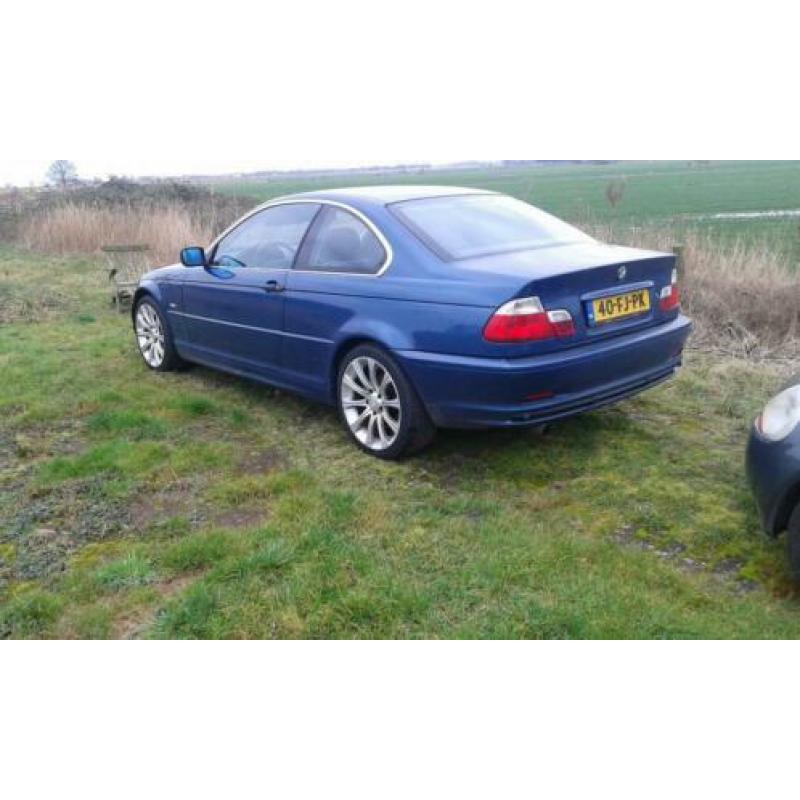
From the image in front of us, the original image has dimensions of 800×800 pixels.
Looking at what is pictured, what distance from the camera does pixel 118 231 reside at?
17.0 metres

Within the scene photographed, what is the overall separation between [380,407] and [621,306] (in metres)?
1.50

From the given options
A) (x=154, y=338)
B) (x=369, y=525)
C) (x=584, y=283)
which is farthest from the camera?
(x=154, y=338)

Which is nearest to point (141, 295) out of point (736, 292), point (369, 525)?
point (369, 525)

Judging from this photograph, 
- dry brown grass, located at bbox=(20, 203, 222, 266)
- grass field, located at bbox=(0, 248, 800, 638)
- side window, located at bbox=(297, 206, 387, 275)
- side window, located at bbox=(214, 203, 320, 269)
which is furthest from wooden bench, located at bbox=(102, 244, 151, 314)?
side window, located at bbox=(297, 206, 387, 275)

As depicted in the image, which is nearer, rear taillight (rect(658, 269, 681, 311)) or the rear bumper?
the rear bumper

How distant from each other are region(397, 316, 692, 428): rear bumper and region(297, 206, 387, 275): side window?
0.72 m

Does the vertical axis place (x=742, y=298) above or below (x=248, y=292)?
below

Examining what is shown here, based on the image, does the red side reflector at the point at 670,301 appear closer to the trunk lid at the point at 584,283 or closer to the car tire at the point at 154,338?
the trunk lid at the point at 584,283

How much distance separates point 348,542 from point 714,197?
4205 centimetres

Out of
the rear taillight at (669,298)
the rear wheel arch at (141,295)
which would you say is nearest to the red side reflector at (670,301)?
the rear taillight at (669,298)

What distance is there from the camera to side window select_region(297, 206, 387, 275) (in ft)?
16.1

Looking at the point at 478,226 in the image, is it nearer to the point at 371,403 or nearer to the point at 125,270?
the point at 371,403

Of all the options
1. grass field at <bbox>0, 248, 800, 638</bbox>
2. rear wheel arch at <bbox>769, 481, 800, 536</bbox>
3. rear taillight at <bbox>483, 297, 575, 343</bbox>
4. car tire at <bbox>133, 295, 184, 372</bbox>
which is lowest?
grass field at <bbox>0, 248, 800, 638</bbox>

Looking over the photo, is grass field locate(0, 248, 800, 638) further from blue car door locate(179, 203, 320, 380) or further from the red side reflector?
the red side reflector
